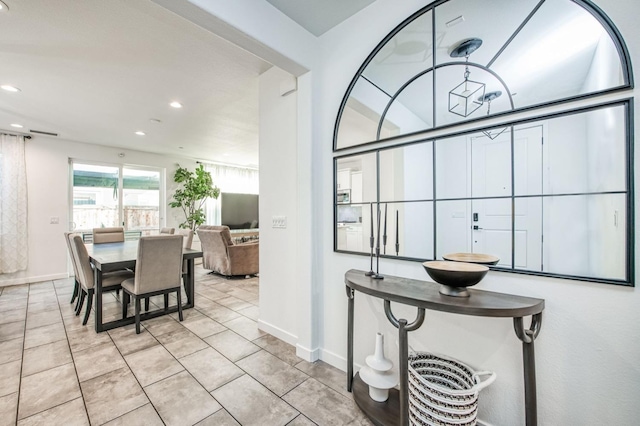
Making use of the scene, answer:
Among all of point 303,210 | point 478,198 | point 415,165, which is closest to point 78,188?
point 303,210

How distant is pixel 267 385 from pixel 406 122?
2017 millimetres

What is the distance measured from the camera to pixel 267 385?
180 centimetres

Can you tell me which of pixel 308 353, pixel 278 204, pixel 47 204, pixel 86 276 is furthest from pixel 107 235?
pixel 308 353

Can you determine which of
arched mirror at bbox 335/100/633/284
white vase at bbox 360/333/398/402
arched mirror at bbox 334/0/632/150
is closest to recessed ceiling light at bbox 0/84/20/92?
arched mirror at bbox 334/0/632/150

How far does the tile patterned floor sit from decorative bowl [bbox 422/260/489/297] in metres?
0.94

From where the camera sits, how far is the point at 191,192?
20.6 ft

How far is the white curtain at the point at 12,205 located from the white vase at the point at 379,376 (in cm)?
615

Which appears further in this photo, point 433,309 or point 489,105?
point 489,105

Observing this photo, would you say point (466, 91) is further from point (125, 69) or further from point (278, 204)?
point (125, 69)

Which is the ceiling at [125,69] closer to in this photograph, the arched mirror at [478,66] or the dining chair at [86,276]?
the arched mirror at [478,66]

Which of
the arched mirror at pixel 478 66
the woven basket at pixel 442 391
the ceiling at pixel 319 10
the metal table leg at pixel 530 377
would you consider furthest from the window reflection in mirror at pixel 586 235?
the ceiling at pixel 319 10

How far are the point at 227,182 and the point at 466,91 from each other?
697 centimetres

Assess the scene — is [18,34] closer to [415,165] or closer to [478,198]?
[415,165]

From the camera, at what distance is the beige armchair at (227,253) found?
466 centimetres
